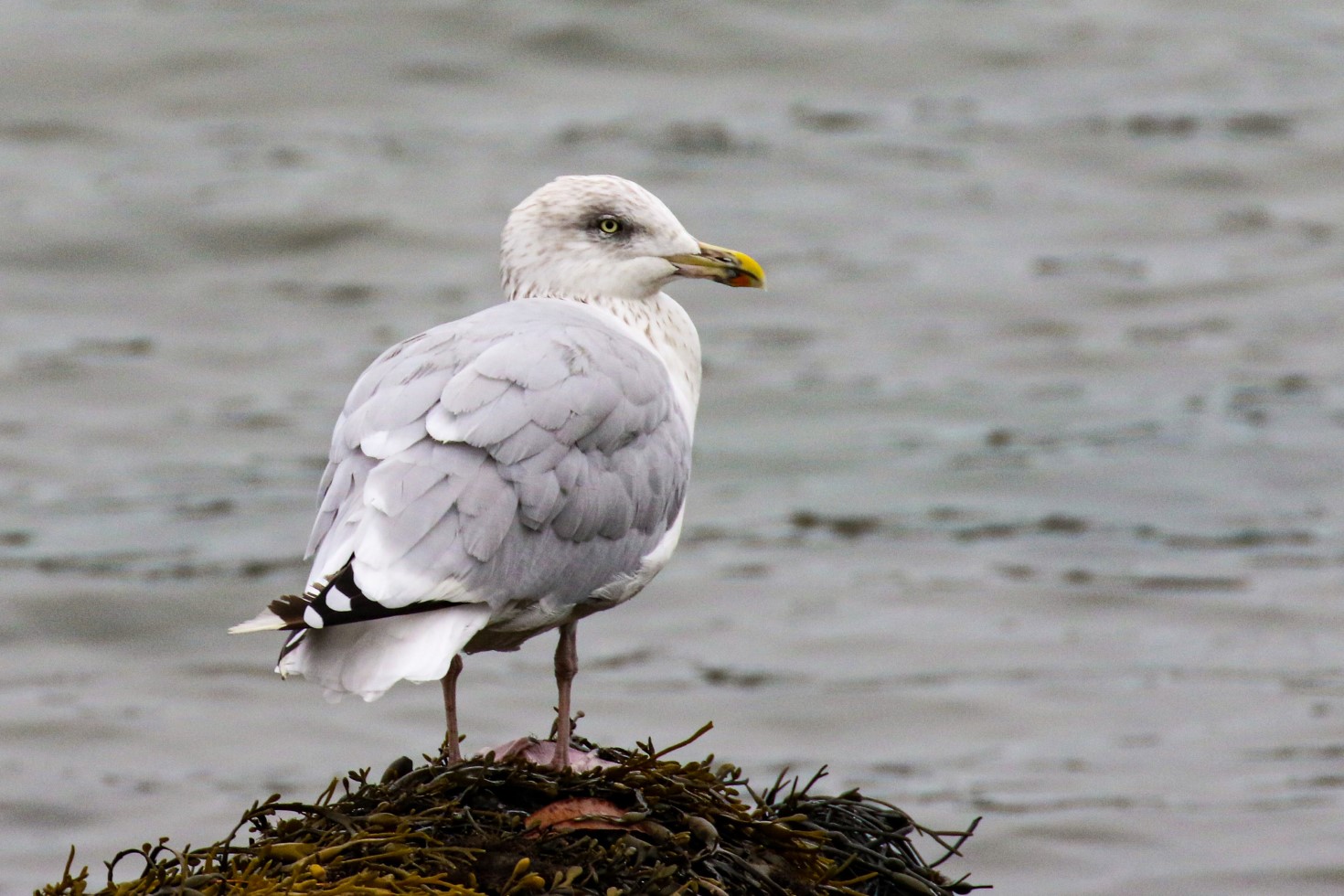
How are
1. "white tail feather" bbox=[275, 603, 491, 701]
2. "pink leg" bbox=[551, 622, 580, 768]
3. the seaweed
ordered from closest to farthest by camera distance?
"white tail feather" bbox=[275, 603, 491, 701]
the seaweed
"pink leg" bbox=[551, 622, 580, 768]

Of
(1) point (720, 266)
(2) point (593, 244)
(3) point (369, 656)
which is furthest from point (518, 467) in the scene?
(1) point (720, 266)

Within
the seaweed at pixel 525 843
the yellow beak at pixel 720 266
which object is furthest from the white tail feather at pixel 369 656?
the yellow beak at pixel 720 266

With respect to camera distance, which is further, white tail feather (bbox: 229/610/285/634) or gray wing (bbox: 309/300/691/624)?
gray wing (bbox: 309/300/691/624)

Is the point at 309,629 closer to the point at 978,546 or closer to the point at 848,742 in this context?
the point at 848,742

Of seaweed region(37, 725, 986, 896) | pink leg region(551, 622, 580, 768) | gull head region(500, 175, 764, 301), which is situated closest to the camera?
seaweed region(37, 725, 986, 896)

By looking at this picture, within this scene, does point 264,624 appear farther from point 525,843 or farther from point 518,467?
point 518,467

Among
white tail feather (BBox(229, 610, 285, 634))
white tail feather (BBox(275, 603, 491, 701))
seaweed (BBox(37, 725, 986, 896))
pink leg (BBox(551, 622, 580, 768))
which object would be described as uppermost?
white tail feather (BBox(229, 610, 285, 634))

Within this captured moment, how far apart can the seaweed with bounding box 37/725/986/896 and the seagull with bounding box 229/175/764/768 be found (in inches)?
12.7

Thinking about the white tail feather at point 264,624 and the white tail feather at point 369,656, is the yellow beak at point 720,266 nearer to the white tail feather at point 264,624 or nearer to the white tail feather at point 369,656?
the white tail feather at point 369,656

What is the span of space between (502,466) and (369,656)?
2.57 ft

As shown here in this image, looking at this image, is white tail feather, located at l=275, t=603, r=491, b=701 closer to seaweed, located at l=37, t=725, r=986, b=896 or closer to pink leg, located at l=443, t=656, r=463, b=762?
seaweed, located at l=37, t=725, r=986, b=896

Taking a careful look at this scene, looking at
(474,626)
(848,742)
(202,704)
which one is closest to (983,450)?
(848,742)

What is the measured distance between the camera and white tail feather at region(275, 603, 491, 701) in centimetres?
445

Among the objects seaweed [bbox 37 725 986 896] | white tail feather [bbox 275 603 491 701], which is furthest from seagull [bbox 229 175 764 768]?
seaweed [bbox 37 725 986 896]
